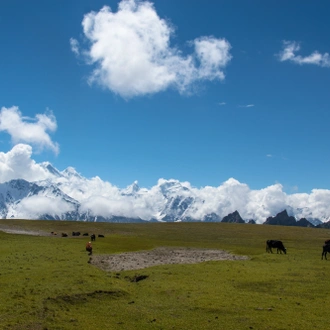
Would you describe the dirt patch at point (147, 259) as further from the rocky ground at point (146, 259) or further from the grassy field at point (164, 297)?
the grassy field at point (164, 297)

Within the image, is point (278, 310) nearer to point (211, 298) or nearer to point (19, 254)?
point (211, 298)

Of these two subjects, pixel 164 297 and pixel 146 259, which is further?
pixel 146 259

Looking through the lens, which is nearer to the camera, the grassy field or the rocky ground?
the grassy field

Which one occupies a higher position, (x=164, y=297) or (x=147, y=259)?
(x=147, y=259)

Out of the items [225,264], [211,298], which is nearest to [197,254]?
[225,264]

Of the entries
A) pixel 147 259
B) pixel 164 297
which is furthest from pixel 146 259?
pixel 164 297

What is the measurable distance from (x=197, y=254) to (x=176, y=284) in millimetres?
25558

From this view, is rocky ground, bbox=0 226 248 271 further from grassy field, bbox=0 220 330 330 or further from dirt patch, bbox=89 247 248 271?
grassy field, bbox=0 220 330 330

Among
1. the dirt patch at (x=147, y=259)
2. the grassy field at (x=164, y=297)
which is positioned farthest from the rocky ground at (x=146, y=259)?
the grassy field at (x=164, y=297)

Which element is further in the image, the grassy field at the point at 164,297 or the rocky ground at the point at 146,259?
the rocky ground at the point at 146,259

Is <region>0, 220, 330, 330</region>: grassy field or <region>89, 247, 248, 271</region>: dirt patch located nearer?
<region>0, 220, 330, 330</region>: grassy field

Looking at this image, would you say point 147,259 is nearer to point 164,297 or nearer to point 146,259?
point 146,259

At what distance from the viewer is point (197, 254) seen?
5725 centimetres

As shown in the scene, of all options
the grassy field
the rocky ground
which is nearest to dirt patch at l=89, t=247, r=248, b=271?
the rocky ground
